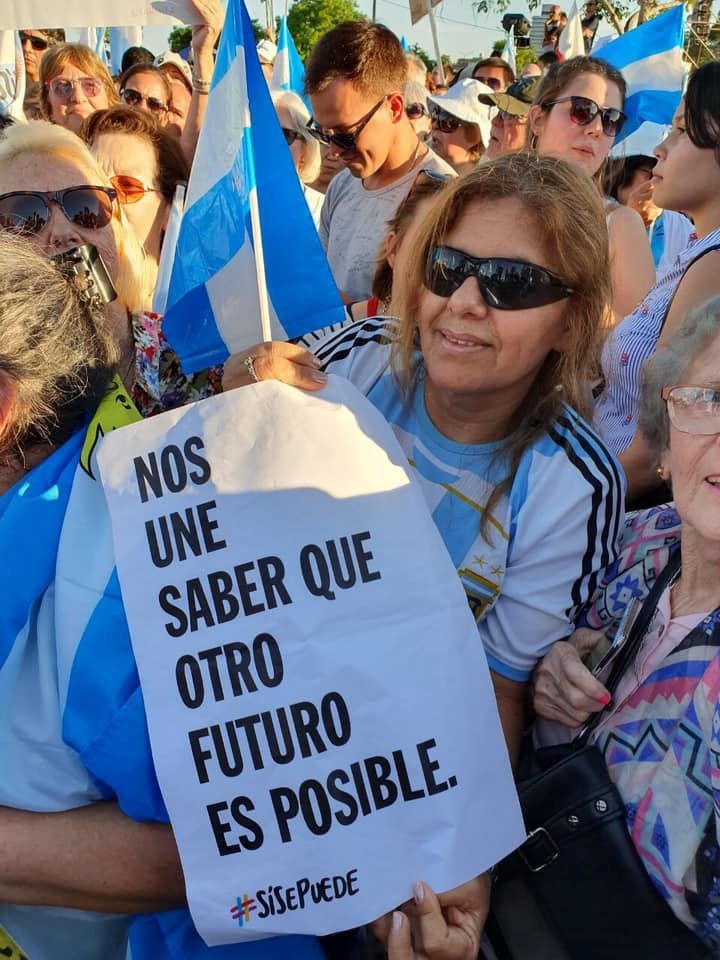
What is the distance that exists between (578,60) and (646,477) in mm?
2672

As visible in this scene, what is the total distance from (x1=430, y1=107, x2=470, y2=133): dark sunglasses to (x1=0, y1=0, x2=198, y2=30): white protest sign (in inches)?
106

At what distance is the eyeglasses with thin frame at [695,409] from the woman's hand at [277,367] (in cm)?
72

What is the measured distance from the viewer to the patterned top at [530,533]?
1.91 meters

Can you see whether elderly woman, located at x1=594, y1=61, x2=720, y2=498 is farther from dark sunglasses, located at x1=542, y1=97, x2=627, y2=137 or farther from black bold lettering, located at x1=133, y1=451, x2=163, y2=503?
black bold lettering, located at x1=133, y1=451, x2=163, y2=503

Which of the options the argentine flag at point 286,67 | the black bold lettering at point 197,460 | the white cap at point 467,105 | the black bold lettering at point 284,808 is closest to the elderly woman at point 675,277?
the black bold lettering at point 197,460

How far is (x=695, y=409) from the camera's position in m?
1.79

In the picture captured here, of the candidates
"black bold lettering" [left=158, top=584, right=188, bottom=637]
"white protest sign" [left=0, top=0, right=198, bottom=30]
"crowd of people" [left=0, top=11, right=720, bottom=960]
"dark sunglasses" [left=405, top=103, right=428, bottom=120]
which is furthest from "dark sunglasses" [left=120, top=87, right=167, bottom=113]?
"black bold lettering" [left=158, top=584, right=188, bottom=637]

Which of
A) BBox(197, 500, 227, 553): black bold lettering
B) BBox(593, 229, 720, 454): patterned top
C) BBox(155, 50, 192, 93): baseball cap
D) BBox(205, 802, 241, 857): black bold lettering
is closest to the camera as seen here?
BBox(205, 802, 241, 857): black bold lettering

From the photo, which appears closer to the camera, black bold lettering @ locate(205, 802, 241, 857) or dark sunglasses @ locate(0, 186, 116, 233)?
black bold lettering @ locate(205, 802, 241, 857)

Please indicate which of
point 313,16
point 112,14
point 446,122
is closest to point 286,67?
point 446,122

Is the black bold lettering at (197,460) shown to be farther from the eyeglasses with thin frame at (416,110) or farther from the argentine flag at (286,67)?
the argentine flag at (286,67)

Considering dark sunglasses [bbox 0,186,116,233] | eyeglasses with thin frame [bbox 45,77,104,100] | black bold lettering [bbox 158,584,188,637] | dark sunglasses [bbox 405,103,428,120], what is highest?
eyeglasses with thin frame [bbox 45,77,104,100]

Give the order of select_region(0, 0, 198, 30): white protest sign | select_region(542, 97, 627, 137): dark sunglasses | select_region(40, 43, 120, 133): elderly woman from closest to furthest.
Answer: select_region(0, 0, 198, 30): white protest sign, select_region(542, 97, 627, 137): dark sunglasses, select_region(40, 43, 120, 133): elderly woman

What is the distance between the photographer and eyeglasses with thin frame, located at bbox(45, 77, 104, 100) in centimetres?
534
